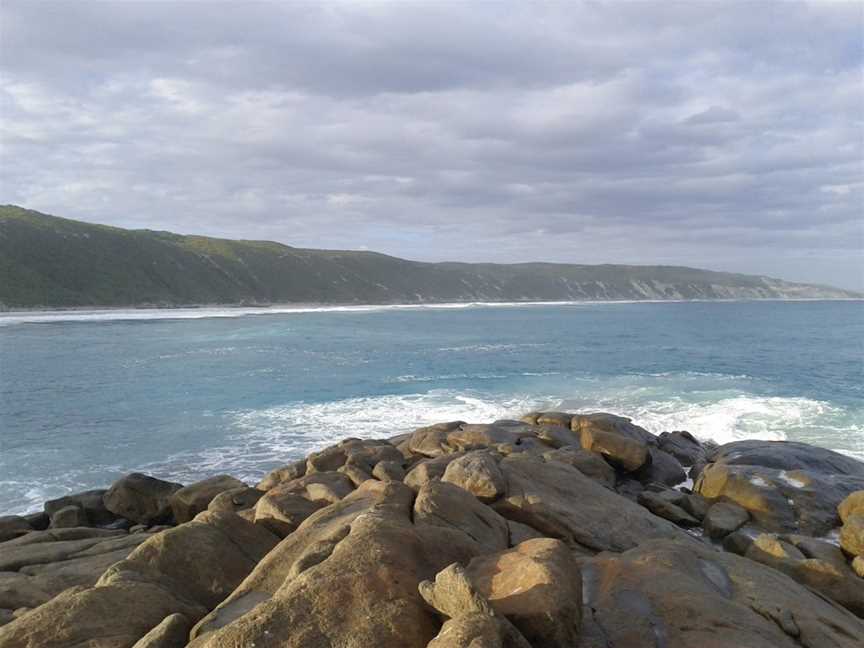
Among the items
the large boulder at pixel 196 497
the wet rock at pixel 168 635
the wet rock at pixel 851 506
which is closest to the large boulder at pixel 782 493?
the wet rock at pixel 851 506

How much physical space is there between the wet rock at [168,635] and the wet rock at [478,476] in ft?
14.8

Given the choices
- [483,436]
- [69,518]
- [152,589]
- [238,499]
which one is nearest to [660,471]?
[483,436]

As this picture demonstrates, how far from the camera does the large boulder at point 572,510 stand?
9.14 m

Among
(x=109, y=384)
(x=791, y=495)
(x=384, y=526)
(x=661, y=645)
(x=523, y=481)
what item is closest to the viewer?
(x=661, y=645)

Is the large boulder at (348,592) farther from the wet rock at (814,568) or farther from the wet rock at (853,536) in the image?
the wet rock at (853,536)

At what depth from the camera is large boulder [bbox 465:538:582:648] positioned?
5.23 m

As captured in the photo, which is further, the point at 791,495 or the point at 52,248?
the point at 52,248

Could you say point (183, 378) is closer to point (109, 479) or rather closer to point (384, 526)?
point (109, 479)

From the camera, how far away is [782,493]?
13.4 m

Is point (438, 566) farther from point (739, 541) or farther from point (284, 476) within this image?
point (284, 476)

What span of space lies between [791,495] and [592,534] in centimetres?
687

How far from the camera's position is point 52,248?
114 m

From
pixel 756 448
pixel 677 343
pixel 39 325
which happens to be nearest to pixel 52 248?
pixel 39 325

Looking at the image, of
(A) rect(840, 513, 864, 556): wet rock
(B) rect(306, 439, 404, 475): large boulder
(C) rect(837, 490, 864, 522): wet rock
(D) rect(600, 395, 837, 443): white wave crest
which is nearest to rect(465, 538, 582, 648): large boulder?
(B) rect(306, 439, 404, 475): large boulder
